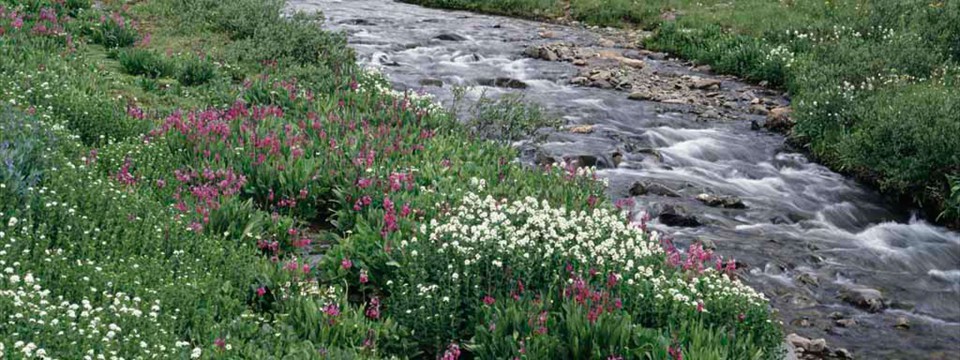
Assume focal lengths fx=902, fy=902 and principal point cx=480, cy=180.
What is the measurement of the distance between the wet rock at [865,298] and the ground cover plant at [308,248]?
1435 millimetres

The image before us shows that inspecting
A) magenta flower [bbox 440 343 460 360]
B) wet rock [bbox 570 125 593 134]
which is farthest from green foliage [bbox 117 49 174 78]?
magenta flower [bbox 440 343 460 360]

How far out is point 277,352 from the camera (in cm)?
555

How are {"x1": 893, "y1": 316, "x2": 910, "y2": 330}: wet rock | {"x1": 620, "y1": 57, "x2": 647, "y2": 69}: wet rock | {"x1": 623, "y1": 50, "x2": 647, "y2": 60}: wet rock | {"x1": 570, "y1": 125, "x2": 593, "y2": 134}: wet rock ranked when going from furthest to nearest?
{"x1": 623, "y1": 50, "x2": 647, "y2": 60}: wet rock < {"x1": 620, "y1": 57, "x2": 647, "y2": 69}: wet rock < {"x1": 570, "y1": 125, "x2": 593, "y2": 134}: wet rock < {"x1": 893, "y1": 316, "x2": 910, "y2": 330}: wet rock

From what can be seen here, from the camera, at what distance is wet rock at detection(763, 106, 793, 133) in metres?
16.4

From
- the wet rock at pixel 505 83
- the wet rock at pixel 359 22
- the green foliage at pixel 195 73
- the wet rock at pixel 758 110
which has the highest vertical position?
the green foliage at pixel 195 73

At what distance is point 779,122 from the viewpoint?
16422 millimetres

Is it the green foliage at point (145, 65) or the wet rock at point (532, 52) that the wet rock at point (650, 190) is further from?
the wet rock at point (532, 52)

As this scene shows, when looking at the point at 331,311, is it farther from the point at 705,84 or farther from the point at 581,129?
the point at 705,84

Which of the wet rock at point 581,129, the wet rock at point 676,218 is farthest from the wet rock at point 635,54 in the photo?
the wet rock at point 676,218

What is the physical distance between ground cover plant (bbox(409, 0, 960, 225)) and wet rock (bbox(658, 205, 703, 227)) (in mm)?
3448

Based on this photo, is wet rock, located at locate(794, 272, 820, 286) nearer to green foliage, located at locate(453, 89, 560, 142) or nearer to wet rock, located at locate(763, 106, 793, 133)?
green foliage, located at locate(453, 89, 560, 142)

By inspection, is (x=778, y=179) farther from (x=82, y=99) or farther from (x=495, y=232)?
(x=82, y=99)

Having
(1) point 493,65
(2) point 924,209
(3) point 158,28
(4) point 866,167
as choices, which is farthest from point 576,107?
(3) point 158,28

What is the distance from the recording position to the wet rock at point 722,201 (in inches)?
484
